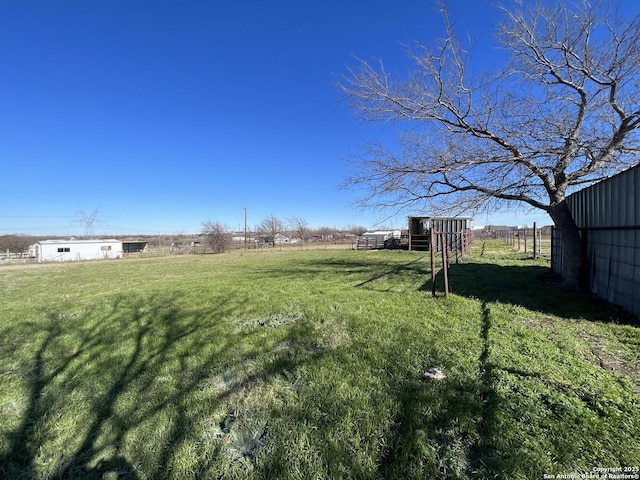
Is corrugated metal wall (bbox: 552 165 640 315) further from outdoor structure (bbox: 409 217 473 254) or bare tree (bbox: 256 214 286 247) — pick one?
bare tree (bbox: 256 214 286 247)

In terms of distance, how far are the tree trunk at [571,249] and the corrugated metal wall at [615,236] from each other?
205 millimetres

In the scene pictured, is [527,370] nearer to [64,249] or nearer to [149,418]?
[149,418]

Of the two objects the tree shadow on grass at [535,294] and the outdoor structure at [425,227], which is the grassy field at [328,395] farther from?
the outdoor structure at [425,227]

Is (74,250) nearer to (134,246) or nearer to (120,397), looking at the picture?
(134,246)

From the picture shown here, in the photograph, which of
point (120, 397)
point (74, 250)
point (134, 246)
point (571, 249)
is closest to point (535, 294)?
point (571, 249)

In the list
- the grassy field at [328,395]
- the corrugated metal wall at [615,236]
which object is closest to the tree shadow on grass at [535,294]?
the grassy field at [328,395]


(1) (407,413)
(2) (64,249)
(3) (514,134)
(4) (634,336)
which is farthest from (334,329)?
(2) (64,249)

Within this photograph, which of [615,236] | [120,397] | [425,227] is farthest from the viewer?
[425,227]

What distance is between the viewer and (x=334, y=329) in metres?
4.70

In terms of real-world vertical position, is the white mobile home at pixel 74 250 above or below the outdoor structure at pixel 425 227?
below

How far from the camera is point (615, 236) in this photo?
564 cm

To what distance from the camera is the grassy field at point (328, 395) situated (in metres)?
2.04

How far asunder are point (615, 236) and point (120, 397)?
27.4 feet

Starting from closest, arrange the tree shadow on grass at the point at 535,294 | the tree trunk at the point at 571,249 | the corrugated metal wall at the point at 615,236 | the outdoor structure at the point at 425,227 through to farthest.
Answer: the corrugated metal wall at the point at 615,236 → the tree shadow on grass at the point at 535,294 → the tree trunk at the point at 571,249 → the outdoor structure at the point at 425,227
